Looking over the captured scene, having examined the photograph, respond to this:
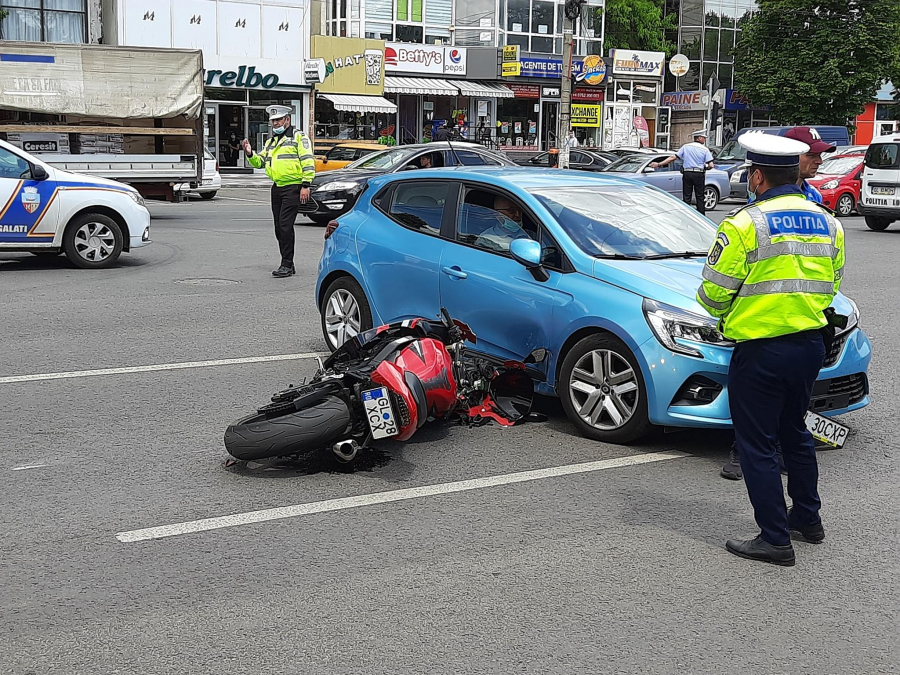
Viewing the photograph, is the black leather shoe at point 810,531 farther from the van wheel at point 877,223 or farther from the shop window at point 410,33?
the shop window at point 410,33

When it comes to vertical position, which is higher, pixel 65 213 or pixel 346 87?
pixel 346 87

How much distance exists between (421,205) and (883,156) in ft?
54.8

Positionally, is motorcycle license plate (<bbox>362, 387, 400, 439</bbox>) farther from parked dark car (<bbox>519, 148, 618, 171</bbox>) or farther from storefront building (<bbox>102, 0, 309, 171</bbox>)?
storefront building (<bbox>102, 0, 309, 171</bbox>)

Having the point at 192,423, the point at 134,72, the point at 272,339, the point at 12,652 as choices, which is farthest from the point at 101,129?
the point at 12,652

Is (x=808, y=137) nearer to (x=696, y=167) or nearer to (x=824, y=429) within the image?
(x=824, y=429)

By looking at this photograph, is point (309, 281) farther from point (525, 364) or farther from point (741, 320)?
point (741, 320)

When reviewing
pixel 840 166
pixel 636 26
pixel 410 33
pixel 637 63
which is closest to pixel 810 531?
pixel 840 166

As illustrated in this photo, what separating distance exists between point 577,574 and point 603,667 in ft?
2.62

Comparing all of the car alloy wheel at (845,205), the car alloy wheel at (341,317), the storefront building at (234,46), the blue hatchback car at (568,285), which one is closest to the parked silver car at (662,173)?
the car alloy wheel at (845,205)

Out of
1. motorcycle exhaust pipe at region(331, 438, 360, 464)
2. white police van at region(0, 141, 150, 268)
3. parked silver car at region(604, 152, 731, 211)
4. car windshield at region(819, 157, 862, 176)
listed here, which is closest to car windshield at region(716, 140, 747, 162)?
parked silver car at region(604, 152, 731, 211)

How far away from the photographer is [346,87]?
1622 inches

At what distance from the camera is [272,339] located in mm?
9234

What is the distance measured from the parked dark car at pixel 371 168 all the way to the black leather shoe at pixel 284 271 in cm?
490

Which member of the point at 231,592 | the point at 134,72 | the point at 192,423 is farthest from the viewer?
the point at 134,72
